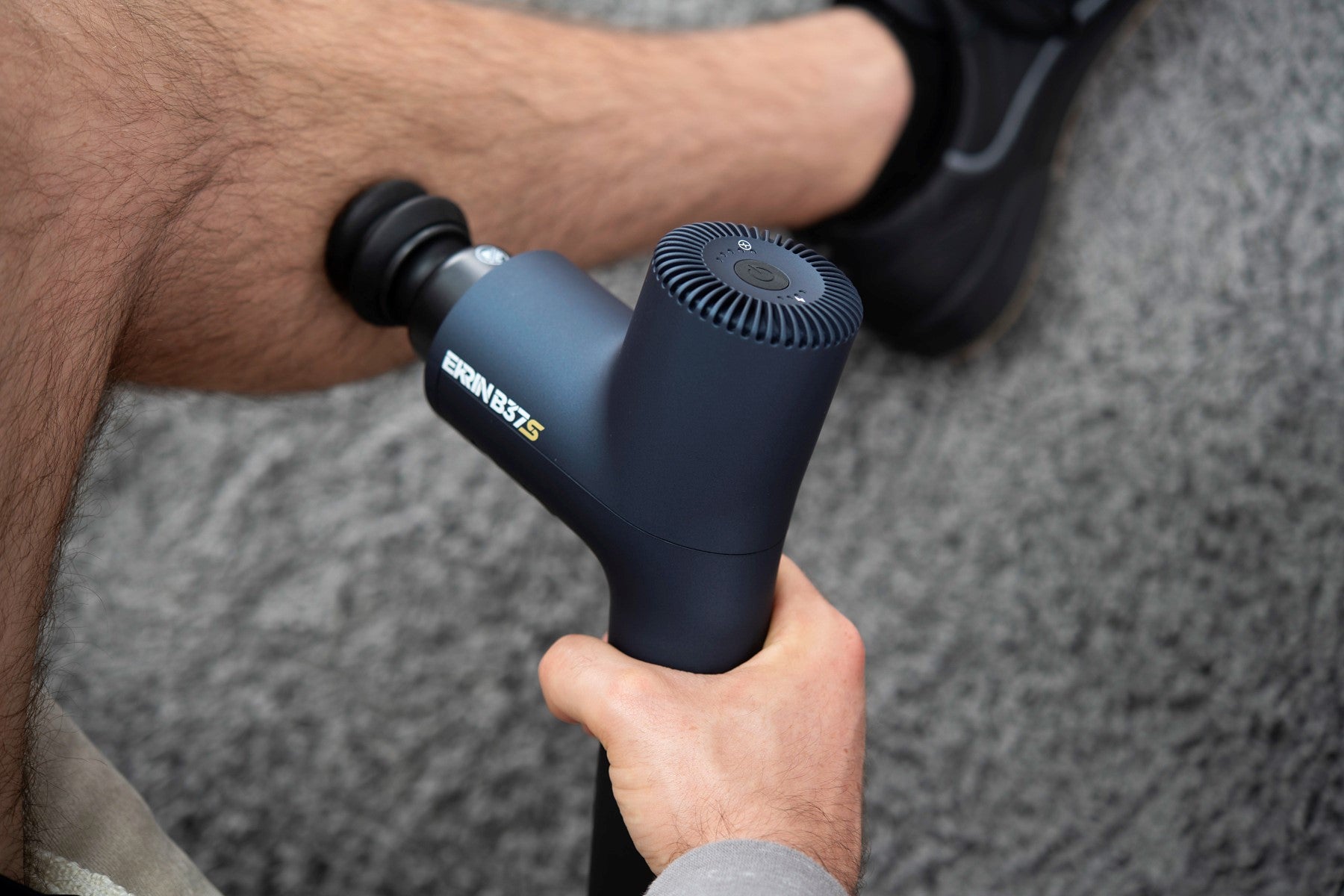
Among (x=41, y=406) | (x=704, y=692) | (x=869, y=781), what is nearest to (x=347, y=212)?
(x=41, y=406)

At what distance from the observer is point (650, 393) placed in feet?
1.61

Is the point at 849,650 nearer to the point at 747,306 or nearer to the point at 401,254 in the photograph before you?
the point at 747,306

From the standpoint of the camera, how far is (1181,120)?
43.3 inches

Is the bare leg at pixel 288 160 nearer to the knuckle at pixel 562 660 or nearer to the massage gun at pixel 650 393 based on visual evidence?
the massage gun at pixel 650 393

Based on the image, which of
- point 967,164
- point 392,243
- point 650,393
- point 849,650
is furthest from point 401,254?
point 967,164

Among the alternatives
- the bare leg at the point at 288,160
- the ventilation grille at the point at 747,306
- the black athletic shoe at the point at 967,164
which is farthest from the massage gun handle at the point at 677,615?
the black athletic shoe at the point at 967,164

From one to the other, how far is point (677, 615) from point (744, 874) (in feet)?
0.45

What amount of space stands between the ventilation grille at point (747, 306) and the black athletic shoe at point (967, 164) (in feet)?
1.79

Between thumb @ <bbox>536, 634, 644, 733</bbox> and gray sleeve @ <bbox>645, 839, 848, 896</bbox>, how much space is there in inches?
3.4

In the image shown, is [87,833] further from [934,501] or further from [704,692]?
[934,501]

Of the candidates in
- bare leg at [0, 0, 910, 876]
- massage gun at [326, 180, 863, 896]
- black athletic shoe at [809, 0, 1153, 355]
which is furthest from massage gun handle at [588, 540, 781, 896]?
black athletic shoe at [809, 0, 1153, 355]

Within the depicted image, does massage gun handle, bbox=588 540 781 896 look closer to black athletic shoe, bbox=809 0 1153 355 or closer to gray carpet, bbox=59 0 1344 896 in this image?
gray carpet, bbox=59 0 1344 896

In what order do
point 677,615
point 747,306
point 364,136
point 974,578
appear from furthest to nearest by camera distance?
point 974,578 < point 364,136 < point 677,615 < point 747,306

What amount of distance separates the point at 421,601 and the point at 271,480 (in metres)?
0.18
